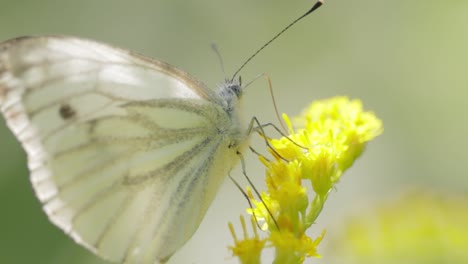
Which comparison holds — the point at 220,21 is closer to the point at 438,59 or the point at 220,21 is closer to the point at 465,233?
the point at 438,59

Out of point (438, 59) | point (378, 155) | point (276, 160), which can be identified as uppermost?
point (438, 59)

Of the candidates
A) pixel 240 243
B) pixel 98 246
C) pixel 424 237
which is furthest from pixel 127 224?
pixel 424 237

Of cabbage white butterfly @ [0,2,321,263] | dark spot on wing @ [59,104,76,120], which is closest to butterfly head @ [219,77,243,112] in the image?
cabbage white butterfly @ [0,2,321,263]

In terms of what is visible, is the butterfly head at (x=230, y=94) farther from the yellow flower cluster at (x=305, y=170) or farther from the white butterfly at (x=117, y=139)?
the yellow flower cluster at (x=305, y=170)

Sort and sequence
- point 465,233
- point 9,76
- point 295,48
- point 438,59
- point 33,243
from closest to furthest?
point 465,233, point 9,76, point 33,243, point 438,59, point 295,48

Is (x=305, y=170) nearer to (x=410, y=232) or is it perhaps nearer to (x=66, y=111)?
(x=410, y=232)

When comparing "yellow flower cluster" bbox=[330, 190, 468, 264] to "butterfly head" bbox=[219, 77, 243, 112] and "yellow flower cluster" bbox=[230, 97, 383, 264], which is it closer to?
"yellow flower cluster" bbox=[230, 97, 383, 264]
